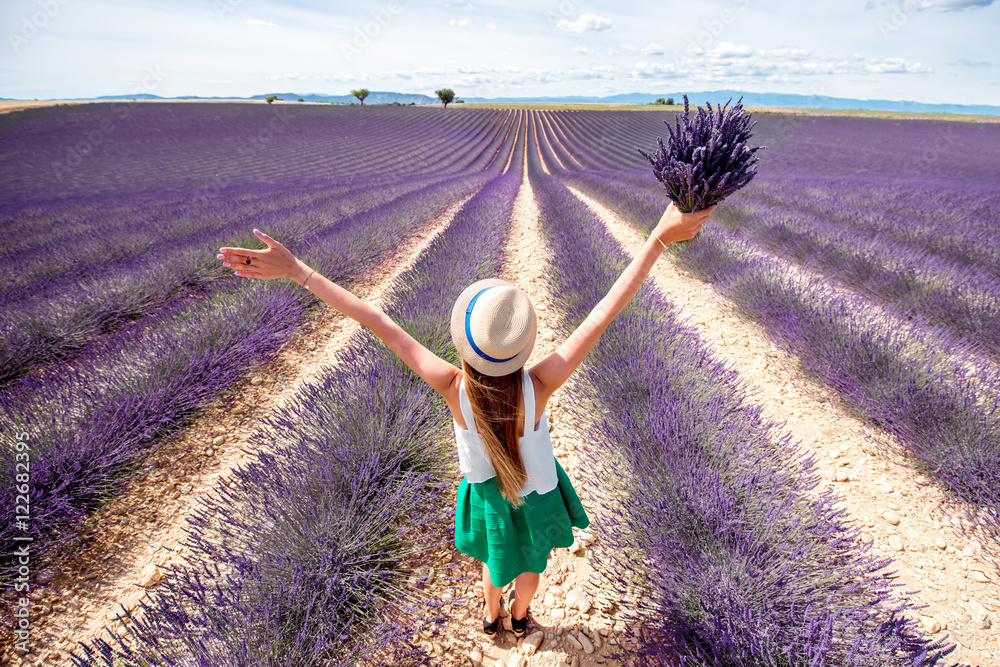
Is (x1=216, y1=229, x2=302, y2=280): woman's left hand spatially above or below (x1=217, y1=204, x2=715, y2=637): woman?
above

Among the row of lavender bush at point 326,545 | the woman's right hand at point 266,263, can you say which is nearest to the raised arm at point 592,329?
the woman's right hand at point 266,263

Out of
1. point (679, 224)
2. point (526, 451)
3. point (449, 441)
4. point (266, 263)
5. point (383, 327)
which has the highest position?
point (679, 224)

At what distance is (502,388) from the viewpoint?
1.04 m

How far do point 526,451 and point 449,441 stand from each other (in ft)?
3.33

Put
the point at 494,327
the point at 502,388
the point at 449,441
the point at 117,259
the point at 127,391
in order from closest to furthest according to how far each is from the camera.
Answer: the point at 494,327 < the point at 502,388 < the point at 449,441 < the point at 127,391 < the point at 117,259

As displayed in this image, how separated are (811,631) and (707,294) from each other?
161 inches

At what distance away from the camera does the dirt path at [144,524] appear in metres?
1.50

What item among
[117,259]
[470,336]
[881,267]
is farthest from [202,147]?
[881,267]

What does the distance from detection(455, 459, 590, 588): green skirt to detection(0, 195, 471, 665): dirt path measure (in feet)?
3.77

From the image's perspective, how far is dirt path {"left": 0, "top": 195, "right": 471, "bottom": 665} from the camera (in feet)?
4.94

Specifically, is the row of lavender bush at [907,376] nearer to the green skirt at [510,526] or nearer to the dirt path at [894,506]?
the dirt path at [894,506]

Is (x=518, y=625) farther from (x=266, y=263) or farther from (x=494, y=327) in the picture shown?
(x=266, y=263)

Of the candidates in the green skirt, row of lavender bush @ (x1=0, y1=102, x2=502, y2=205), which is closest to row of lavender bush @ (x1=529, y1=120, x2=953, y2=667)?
the green skirt

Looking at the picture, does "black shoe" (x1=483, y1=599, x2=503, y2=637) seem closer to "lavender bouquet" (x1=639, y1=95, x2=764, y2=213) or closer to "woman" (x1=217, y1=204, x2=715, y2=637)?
"woman" (x1=217, y1=204, x2=715, y2=637)
